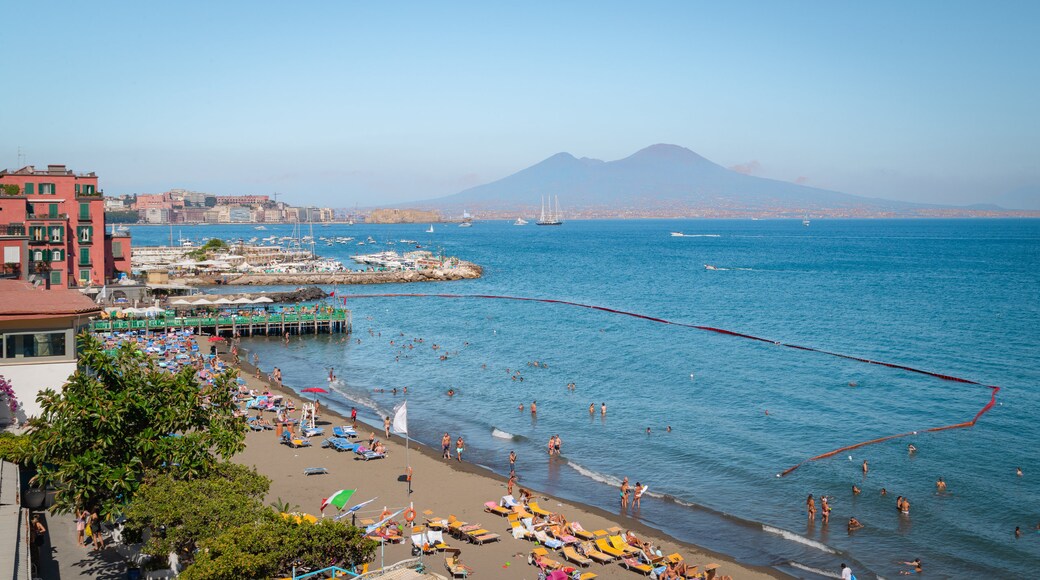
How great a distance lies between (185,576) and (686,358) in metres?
42.4

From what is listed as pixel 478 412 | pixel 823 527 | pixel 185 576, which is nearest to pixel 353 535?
pixel 185 576

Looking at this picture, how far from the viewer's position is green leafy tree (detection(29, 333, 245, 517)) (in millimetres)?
15000

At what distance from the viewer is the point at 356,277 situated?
102812 mm

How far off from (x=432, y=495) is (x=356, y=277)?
79392 mm

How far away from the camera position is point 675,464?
30.2 metres

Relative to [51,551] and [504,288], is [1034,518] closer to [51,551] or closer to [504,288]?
[51,551]

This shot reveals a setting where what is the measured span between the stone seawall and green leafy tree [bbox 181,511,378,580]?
85638 millimetres

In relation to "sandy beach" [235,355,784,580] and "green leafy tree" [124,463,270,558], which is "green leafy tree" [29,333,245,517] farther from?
"sandy beach" [235,355,784,580]

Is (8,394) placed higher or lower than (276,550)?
higher

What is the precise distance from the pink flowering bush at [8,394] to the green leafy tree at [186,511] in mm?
7696

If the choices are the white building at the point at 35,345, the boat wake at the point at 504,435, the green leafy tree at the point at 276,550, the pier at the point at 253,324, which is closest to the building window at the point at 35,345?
the white building at the point at 35,345

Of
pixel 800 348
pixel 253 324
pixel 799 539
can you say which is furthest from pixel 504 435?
pixel 253 324

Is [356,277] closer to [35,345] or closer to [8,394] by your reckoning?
[35,345]

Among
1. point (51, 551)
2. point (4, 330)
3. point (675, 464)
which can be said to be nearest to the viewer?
point (51, 551)
